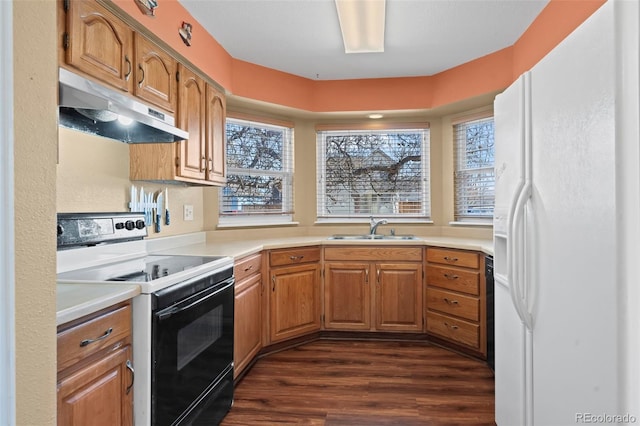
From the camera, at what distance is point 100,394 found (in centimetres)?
133

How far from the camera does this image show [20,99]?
64cm

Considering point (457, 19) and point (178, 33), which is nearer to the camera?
point (178, 33)

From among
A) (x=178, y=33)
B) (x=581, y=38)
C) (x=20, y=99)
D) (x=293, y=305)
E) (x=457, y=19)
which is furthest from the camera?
(x=293, y=305)

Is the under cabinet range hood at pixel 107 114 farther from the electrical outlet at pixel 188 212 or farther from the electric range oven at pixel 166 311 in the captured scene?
the electrical outlet at pixel 188 212

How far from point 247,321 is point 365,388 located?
35.3 inches

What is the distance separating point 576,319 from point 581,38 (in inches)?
32.0

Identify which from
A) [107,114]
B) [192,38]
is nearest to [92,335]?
[107,114]

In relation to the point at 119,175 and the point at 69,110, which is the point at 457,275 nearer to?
the point at 119,175

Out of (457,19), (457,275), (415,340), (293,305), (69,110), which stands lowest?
(415,340)

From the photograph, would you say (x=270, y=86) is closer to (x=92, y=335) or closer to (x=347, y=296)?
(x=347, y=296)

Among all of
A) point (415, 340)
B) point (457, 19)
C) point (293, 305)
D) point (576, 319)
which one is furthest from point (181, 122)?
point (415, 340)

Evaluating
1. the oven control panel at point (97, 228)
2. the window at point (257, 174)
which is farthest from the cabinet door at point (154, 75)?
the window at point (257, 174)

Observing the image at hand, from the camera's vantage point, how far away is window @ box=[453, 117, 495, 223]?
360 cm

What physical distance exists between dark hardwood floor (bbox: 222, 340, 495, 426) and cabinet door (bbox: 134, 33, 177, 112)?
5.97ft
